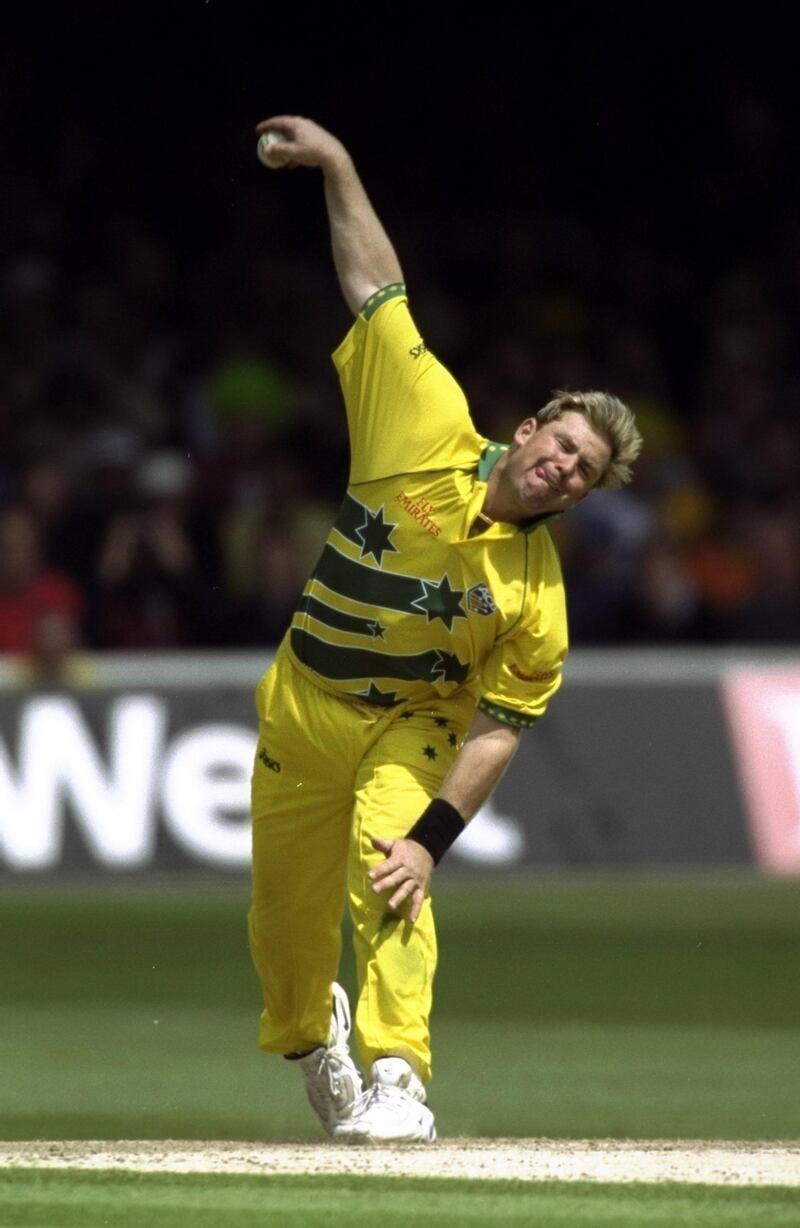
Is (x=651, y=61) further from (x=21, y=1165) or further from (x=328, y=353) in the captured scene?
(x=21, y=1165)

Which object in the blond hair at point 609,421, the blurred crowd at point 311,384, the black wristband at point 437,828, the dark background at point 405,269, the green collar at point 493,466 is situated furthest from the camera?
the dark background at point 405,269

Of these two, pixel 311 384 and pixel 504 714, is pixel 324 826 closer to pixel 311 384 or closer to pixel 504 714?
pixel 504 714

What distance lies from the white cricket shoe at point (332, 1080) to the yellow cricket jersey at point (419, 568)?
1.01 metres

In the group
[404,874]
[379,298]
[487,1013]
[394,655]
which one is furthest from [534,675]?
[487,1013]

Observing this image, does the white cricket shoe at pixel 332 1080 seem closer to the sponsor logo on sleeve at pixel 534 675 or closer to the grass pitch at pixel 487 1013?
the grass pitch at pixel 487 1013

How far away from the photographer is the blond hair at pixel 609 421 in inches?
257

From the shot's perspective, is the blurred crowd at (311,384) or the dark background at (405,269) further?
the dark background at (405,269)

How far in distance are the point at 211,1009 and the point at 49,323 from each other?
25.5ft

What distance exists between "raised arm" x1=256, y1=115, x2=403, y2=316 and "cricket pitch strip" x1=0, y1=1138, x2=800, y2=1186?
2.23 m

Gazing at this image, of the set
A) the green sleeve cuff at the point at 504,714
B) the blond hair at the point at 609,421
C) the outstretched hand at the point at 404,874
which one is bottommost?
the outstretched hand at the point at 404,874

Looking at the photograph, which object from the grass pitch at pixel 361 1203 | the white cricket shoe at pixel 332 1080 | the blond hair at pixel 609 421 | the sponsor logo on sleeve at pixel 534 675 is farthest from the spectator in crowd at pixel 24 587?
the grass pitch at pixel 361 1203

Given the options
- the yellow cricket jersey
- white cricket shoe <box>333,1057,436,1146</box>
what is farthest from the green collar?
white cricket shoe <box>333,1057,436,1146</box>

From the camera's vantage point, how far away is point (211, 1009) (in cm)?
942

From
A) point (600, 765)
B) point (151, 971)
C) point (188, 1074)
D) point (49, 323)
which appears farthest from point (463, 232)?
point (188, 1074)
